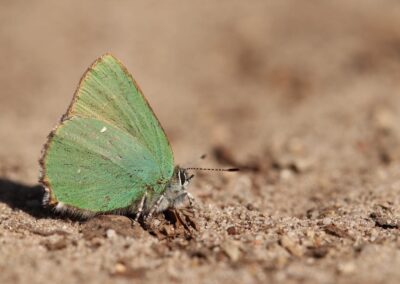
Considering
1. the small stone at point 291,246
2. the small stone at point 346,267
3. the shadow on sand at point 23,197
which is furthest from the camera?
the shadow on sand at point 23,197

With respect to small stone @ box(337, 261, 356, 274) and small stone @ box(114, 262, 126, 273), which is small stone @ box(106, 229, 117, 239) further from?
small stone @ box(337, 261, 356, 274)

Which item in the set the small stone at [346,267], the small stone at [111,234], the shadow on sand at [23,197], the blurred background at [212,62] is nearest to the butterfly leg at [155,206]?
the small stone at [111,234]

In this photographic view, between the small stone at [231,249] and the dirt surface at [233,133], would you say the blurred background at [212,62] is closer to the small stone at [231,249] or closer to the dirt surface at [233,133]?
the dirt surface at [233,133]

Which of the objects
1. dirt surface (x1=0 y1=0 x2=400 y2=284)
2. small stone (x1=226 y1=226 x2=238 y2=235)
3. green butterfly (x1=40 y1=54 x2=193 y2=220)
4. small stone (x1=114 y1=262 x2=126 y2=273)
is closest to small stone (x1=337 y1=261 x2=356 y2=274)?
dirt surface (x1=0 y1=0 x2=400 y2=284)

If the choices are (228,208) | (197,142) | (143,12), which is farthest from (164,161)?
(143,12)

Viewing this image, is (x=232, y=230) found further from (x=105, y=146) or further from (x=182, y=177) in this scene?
(x=105, y=146)

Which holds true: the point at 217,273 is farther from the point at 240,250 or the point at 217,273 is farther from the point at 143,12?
the point at 143,12
